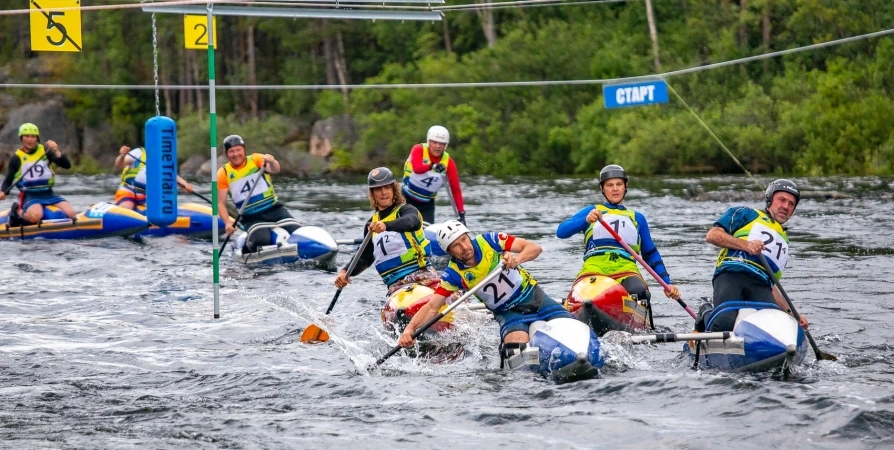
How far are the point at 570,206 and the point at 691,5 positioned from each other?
23576 mm

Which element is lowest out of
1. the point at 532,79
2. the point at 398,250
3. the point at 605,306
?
the point at 605,306

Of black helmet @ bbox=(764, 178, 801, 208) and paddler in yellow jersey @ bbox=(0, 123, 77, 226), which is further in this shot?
paddler in yellow jersey @ bbox=(0, 123, 77, 226)

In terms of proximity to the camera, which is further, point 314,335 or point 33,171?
point 33,171

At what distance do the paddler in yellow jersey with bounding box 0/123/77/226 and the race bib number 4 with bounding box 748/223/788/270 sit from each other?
12516 mm

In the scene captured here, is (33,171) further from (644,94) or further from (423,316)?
(423,316)

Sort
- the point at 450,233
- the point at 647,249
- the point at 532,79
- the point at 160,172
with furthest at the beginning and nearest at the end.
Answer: the point at 532,79
the point at 160,172
the point at 647,249
the point at 450,233

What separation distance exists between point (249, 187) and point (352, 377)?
6724mm

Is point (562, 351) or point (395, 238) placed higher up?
point (395, 238)

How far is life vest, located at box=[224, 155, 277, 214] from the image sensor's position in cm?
1520

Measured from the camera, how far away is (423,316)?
884cm

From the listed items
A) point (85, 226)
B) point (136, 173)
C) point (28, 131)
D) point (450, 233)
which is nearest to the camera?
point (450, 233)

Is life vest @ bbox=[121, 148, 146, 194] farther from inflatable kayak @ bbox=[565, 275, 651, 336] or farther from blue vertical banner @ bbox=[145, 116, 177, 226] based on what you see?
inflatable kayak @ bbox=[565, 275, 651, 336]

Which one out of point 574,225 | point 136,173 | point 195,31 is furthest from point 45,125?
point 574,225

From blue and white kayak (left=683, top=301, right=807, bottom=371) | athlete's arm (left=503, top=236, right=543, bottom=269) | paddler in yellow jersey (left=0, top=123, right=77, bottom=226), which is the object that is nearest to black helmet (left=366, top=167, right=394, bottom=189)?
athlete's arm (left=503, top=236, right=543, bottom=269)
